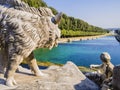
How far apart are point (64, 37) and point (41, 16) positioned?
132ft

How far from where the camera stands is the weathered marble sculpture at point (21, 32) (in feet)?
14.7

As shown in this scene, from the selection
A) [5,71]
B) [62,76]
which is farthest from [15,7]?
[62,76]

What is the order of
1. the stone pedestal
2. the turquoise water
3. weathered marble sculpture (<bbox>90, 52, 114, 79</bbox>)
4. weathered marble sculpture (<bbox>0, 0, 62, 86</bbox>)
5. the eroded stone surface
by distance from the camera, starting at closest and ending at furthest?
1. the stone pedestal
2. the eroded stone surface
3. weathered marble sculpture (<bbox>0, 0, 62, 86</bbox>)
4. weathered marble sculpture (<bbox>90, 52, 114, 79</bbox>)
5. the turquoise water

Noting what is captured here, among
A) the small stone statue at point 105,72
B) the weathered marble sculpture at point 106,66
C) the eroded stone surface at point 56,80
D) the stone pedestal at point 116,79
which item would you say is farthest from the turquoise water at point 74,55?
the stone pedestal at point 116,79

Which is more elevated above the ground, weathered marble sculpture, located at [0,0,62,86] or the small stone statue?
weathered marble sculpture, located at [0,0,62,86]

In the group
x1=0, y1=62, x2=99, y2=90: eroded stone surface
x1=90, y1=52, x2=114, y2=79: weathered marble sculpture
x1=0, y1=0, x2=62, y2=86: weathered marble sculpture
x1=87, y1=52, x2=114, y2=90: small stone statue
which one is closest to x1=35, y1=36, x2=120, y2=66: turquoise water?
x1=0, y1=62, x2=99, y2=90: eroded stone surface

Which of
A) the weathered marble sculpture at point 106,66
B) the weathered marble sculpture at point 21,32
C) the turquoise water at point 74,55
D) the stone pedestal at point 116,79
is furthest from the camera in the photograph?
the turquoise water at point 74,55

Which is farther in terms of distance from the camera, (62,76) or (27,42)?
(62,76)

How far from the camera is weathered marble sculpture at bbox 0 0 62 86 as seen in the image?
4.49m

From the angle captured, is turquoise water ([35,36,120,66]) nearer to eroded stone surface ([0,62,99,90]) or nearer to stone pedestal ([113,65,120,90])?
eroded stone surface ([0,62,99,90])

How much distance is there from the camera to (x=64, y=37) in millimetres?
45062

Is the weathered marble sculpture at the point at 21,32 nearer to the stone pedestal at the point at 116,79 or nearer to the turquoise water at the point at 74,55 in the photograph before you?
the stone pedestal at the point at 116,79

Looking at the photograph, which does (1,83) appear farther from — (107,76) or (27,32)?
(107,76)

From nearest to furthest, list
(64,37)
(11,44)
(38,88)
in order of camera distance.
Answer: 1. (38,88)
2. (11,44)
3. (64,37)
